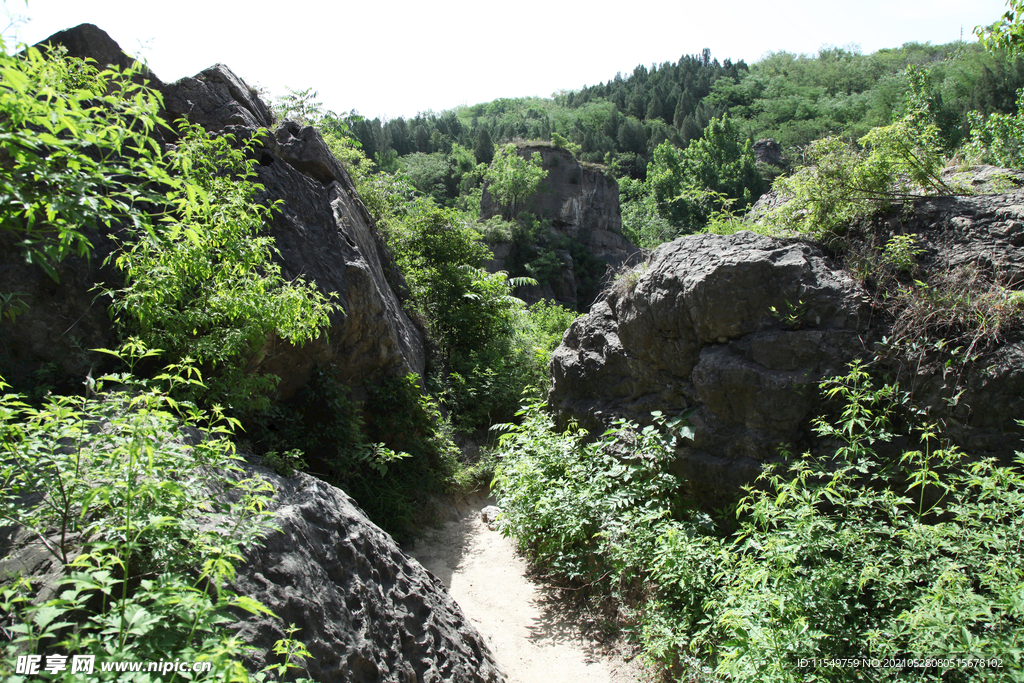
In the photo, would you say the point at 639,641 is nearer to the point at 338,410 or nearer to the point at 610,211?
the point at 338,410

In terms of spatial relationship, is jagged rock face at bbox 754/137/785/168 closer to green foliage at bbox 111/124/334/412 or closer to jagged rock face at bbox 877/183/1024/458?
jagged rock face at bbox 877/183/1024/458

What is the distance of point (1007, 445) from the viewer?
139 inches

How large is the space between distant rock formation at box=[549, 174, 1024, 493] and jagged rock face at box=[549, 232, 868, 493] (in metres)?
0.01

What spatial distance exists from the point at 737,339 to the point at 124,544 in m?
4.37

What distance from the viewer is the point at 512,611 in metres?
4.77

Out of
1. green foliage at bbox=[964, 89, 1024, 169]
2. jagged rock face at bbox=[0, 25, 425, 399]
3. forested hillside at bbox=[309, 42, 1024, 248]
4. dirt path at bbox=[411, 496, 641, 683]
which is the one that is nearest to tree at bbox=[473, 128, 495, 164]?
forested hillside at bbox=[309, 42, 1024, 248]

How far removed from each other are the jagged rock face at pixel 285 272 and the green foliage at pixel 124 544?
6.41ft

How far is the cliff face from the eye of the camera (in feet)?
96.9

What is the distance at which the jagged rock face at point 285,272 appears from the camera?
3.86m

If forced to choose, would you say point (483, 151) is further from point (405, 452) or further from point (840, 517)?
point (840, 517)

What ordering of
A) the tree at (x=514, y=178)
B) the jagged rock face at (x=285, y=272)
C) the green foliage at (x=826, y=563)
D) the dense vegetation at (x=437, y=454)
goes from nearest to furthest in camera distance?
1. the dense vegetation at (x=437, y=454)
2. the green foliage at (x=826, y=563)
3. the jagged rock face at (x=285, y=272)
4. the tree at (x=514, y=178)

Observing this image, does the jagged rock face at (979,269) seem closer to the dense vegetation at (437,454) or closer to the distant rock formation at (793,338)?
the distant rock formation at (793,338)

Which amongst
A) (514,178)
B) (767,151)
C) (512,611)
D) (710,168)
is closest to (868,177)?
(512,611)

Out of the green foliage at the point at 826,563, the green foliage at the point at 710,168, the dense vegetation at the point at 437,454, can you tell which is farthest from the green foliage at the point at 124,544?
the green foliage at the point at 710,168
